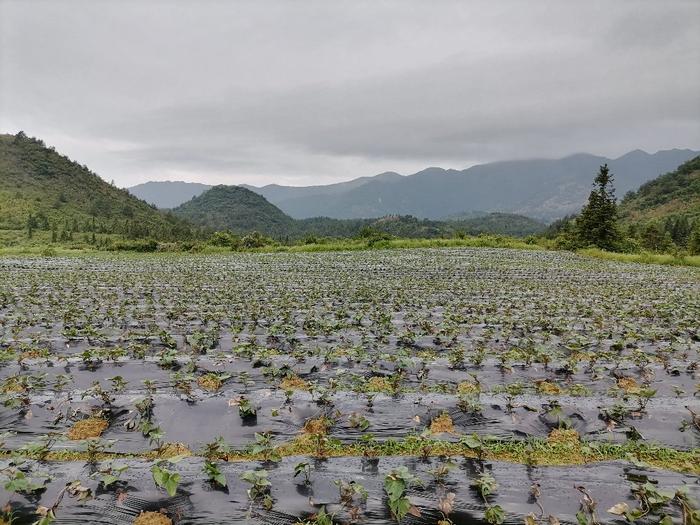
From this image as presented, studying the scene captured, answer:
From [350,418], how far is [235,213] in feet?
377

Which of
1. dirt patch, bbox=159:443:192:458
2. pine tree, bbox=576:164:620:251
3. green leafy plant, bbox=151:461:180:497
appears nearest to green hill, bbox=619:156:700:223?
pine tree, bbox=576:164:620:251

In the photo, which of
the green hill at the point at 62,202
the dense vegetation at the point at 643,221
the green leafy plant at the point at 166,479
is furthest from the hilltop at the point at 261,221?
the green leafy plant at the point at 166,479

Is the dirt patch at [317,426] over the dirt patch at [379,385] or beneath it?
beneath

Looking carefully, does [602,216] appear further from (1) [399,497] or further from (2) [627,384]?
(1) [399,497]

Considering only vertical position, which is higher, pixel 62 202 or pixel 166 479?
pixel 62 202

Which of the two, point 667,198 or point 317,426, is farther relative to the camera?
point 667,198

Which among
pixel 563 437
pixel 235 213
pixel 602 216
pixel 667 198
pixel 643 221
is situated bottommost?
pixel 563 437

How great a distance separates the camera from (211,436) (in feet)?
17.5

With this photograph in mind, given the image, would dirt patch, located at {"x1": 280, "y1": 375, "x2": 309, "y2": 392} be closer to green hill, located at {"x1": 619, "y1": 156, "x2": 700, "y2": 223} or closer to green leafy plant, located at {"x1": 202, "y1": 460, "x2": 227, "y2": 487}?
green leafy plant, located at {"x1": 202, "y1": 460, "x2": 227, "y2": 487}

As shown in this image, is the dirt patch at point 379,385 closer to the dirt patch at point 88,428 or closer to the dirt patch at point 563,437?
the dirt patch at point 563,437

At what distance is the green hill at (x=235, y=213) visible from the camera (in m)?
109

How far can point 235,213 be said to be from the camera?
378 feet

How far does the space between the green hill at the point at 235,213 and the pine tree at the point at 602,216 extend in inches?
2874

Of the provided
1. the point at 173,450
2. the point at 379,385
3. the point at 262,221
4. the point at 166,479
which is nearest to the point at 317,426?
the point at 379,385
